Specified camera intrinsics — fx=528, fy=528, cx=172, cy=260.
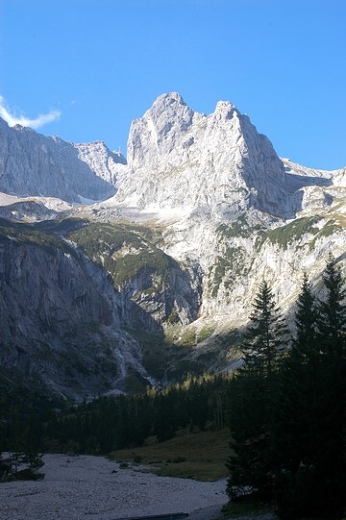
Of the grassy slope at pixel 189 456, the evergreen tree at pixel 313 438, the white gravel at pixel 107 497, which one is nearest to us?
the evergreen tree at pixel 313 438

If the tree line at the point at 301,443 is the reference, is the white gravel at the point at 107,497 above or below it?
below

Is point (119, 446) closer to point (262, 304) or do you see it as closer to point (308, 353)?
point (262, 304)

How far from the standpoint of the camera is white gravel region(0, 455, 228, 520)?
4800 centimetres

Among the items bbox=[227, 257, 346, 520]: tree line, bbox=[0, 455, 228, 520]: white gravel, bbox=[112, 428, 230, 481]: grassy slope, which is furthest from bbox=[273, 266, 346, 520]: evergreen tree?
bbox=[112, 428, 230, 481]: grassy slope

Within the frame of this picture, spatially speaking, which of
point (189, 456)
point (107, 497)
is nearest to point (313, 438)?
point (107, 497)

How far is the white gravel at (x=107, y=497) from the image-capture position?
48000 millimetres

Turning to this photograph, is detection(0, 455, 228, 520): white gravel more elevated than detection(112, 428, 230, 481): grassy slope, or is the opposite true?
detection(112, 428, 230, 481): grassy slope

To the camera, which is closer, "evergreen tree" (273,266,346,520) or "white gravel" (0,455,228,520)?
"evergreen tree" (273,266,346,520)

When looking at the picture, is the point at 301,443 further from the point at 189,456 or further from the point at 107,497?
the point at 189,456

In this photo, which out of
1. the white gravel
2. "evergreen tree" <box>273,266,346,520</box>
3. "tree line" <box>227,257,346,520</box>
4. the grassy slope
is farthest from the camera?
the grassy slope

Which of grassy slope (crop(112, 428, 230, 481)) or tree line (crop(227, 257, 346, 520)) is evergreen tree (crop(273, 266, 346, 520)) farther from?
grassy slope (crop(112, 428, 230, 481))

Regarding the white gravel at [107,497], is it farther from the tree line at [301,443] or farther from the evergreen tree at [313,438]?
the evergreen tree at [313,438]

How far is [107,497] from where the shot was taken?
6056 centimetres

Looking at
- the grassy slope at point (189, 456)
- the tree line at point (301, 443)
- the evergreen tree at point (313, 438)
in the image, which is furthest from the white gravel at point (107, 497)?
the evergreen tree at point (313, 438)
